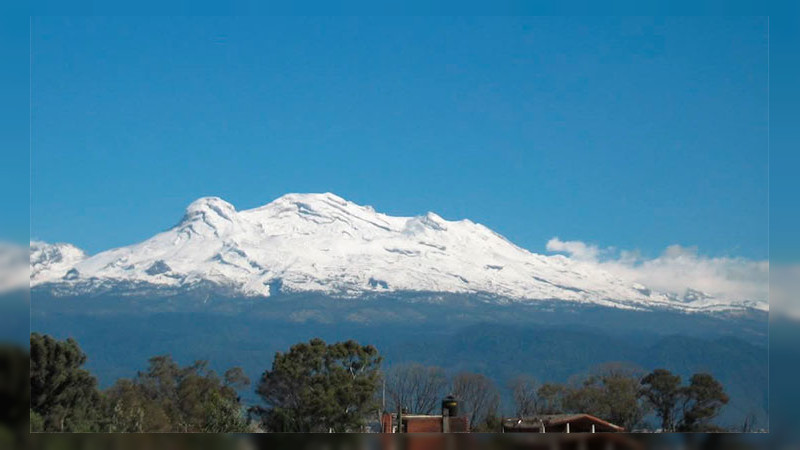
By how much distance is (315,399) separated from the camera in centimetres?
2920

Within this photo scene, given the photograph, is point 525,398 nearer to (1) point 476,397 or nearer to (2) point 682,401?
(1) point 476,397

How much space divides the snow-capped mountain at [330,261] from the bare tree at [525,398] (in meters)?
12.6

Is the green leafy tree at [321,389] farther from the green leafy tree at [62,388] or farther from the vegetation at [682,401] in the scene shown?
the vegetation at [682,401]

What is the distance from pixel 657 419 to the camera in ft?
105

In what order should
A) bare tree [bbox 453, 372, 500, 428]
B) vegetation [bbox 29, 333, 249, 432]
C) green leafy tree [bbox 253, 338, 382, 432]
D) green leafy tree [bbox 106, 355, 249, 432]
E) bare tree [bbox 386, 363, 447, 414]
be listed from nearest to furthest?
vegetation [bbox 29, 333, 249, 432], green leafy tree [bbox 106, 355, 249, 432], green leafy tree [bbox 253, 338, 382, 432], bare tree [bbox 453, 372, 500, 428], bare tree [bbox 386, 363, 447, 414]

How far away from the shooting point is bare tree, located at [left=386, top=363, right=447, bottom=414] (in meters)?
35.6

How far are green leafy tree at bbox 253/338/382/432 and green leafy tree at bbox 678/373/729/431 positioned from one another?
9255mm

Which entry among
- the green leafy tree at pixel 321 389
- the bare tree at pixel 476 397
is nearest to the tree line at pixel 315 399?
the green leafy tree at pixel 321 389

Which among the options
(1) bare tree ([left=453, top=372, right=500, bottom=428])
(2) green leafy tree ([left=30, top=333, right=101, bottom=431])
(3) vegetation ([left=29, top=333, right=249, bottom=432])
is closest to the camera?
(2) green leafy tree ([left=30, top=333, right=101, bottom=431])

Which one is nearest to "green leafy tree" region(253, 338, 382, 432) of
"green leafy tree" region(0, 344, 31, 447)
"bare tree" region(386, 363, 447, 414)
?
"bare tree" region(386, 363, 447, 414)

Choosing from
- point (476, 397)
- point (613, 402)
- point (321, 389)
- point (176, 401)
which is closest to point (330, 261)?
point (476, 397)

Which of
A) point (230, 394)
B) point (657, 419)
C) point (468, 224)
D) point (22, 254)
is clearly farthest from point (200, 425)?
point (468, 224)

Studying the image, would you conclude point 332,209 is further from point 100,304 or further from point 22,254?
point 22,254

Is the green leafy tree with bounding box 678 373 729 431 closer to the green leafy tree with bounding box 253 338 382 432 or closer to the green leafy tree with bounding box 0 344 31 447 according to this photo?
the green leafy tree with bounding box 253 338 382 432
